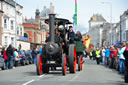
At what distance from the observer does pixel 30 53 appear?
110ft

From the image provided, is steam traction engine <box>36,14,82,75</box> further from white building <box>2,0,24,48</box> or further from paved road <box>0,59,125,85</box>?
white building <box>2,0,24,48</box>

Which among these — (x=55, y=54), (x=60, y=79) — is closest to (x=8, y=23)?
(x=55, y=54)

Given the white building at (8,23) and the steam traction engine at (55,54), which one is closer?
the steam traction engine at (55,54)

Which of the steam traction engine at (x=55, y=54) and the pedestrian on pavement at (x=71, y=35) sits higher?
the pedestrian on pavement at (x=71, y=35)

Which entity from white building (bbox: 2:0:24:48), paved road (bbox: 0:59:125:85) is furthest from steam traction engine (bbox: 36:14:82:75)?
white building (bbox: 2:0:24:48)

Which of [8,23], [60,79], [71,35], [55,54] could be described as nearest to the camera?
[60,79]

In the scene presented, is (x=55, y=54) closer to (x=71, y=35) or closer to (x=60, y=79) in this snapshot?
(x=60, y=79)

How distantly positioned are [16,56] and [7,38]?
979 inches

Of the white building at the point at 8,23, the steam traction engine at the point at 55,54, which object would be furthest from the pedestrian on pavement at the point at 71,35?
the white building at the point at 8,23

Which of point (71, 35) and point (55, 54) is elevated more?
point (71, 35)

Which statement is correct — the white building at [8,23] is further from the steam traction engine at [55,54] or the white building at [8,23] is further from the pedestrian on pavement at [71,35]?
the steam traction engine at [55,54]

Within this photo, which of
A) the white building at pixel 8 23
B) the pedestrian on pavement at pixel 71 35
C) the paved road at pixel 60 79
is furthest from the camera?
the white building at pixel 8 23

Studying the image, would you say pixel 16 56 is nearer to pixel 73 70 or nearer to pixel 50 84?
pixel 73 70

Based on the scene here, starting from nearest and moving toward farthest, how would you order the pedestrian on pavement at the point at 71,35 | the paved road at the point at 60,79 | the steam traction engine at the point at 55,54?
the paved road at the point at 60,79 → the steam traction engine at the point at 55,54 → the pedestrian on pavement at the point at 71,35
